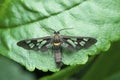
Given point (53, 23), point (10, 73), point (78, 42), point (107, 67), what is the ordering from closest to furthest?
point (53, 23) → point (78, 42) → point (107, 67) → point (10, 73)

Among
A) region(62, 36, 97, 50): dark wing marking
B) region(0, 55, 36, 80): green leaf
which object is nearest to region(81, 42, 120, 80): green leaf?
region(62, 36, 97, 50): dark wing marking

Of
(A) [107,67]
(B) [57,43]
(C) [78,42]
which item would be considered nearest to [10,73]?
(A) [107,67]

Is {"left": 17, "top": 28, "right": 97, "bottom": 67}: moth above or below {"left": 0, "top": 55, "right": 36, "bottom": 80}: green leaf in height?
above

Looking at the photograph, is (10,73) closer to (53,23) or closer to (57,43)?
(57,43)

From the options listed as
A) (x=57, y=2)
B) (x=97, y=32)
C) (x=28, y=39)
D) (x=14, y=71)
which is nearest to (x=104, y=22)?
(x=97, y=32)

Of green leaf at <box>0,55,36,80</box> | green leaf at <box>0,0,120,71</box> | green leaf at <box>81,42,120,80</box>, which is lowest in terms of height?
green leaf at <box>0,55,36,80</box>

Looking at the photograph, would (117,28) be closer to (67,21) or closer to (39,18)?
(67,21)

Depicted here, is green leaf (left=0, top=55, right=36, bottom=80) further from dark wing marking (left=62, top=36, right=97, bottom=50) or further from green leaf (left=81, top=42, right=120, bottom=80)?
dark wing marking (left=62, top=36, right=97, bottom=50)

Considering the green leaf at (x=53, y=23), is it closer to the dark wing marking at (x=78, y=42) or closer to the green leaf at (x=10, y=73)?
the dark wing marking at (x=78, y=42)
